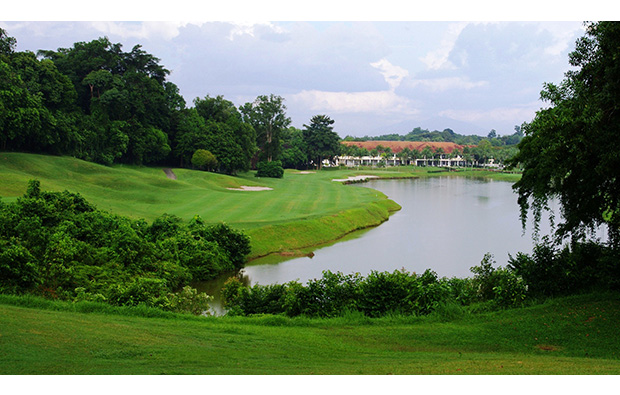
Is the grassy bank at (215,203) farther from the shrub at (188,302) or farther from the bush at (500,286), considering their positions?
the bush at (500,286)

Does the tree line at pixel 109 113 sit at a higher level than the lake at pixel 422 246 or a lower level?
higher

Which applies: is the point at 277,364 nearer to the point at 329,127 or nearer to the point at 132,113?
the point at 132,113

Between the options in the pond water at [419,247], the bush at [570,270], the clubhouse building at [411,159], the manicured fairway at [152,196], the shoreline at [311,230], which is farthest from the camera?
the clubhouse building at [411,159]

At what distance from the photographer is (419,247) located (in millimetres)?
36625

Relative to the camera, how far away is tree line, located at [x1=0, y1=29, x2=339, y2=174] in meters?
52.1

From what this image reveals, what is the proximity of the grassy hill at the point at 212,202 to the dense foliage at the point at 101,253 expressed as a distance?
5082mm

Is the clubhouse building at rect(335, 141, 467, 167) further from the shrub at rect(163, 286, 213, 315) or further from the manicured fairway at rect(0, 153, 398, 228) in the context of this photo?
the shrub at rect(163, 286, 213, 315)

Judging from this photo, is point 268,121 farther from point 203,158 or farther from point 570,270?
point 570,270

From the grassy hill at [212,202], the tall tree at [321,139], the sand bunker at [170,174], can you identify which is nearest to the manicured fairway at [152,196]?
the grassy hill at [212,202]

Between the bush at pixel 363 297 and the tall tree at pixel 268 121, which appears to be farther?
the tall tree at pixel 268 121

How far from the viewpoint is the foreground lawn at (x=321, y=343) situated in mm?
9070

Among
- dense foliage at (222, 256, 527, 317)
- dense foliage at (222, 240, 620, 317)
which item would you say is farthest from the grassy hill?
dense foliage at (222, 240, 620, 317)

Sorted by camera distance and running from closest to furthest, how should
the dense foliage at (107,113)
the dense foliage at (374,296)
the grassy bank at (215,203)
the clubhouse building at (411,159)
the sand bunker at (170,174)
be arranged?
the dense foliage at (374,296), the grassy bank at (215,203), the dense foliage at (107,113), the sand bunker at (170,174), the clubhouse building at (411,159)

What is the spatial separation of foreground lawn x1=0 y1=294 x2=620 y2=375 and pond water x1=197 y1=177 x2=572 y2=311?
10.2m
